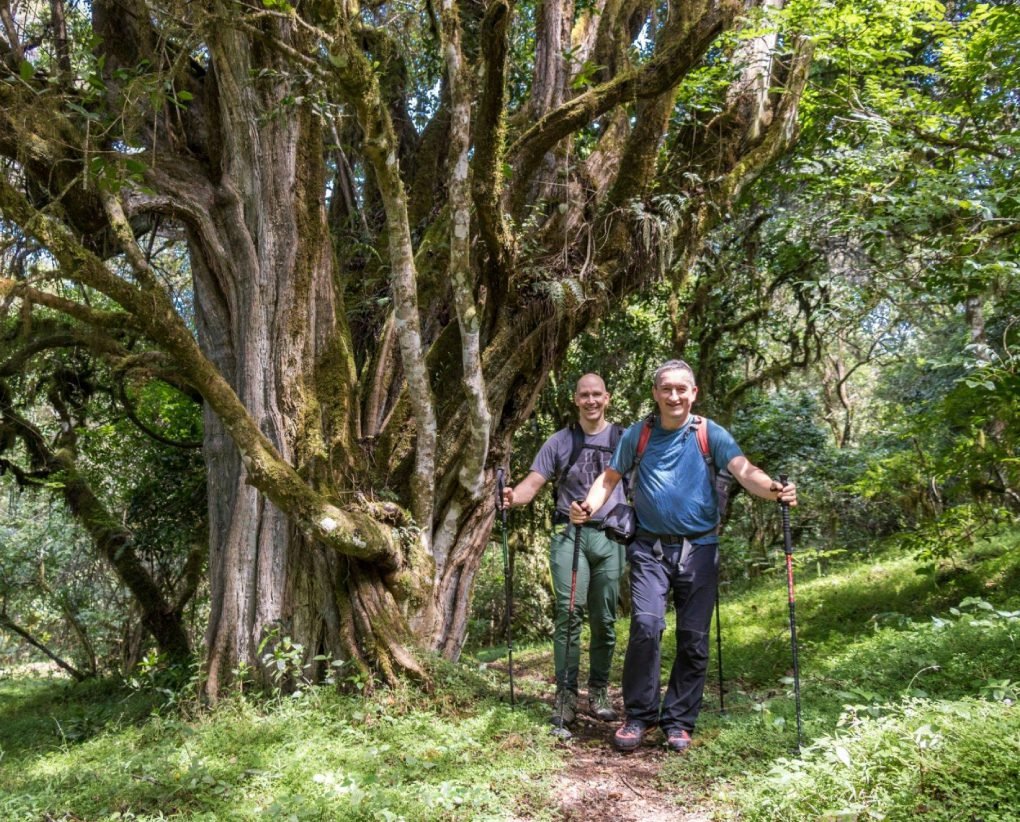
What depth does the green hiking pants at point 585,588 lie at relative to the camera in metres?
5.45

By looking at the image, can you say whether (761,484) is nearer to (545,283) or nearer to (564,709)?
(564,709)

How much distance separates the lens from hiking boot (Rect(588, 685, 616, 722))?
5.55 meters

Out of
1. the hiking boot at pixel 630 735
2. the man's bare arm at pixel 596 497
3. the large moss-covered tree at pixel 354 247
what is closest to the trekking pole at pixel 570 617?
the man's bare arm at pixel 596 497

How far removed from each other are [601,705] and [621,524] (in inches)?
54.1

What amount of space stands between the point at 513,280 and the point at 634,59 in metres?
3.89

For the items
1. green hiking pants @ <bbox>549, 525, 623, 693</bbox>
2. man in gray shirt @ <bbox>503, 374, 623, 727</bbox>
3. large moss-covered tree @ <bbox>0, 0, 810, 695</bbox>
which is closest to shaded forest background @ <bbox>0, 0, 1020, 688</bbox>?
large moss-covered tree @ <bbox>0, 0, 810, 695</bbox>

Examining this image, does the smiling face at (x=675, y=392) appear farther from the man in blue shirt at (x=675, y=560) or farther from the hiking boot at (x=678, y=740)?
the hiking boot at (x=678, y=740)

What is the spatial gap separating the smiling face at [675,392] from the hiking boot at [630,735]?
187 cm

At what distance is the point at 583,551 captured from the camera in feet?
18.0

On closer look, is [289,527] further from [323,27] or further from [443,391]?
[323,27]

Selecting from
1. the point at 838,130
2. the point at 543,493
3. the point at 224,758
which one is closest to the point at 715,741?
the point at 224,758

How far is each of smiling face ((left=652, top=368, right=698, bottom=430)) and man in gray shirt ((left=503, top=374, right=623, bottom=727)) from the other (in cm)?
71

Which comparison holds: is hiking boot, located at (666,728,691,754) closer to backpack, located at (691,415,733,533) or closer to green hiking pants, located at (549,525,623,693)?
green hiking pants, located at (549,525,623,693)

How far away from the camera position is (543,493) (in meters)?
12.6
